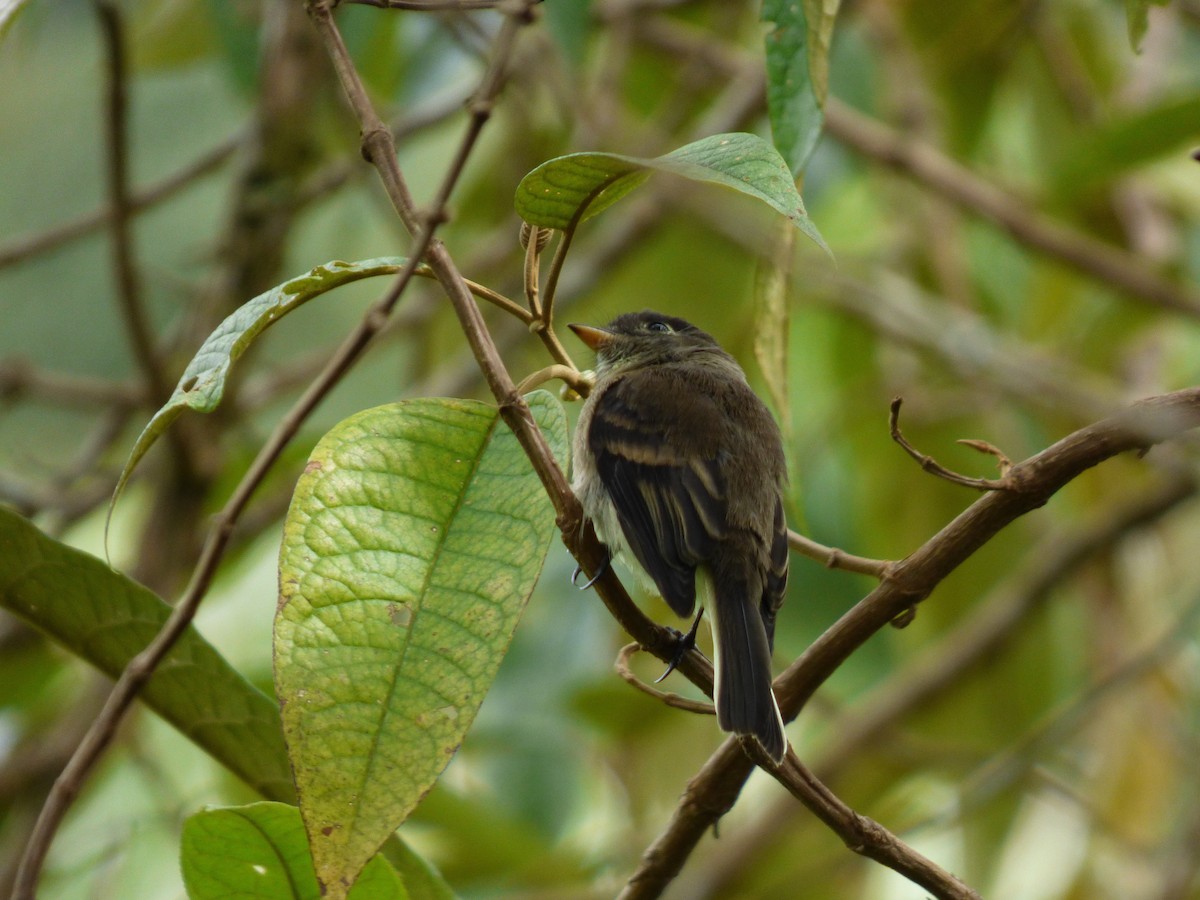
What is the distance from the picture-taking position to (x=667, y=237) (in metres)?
4.71

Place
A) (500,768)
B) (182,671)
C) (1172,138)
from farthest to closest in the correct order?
(500,768)
(1172,138)
(182,671)

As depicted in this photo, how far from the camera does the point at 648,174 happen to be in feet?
4.66

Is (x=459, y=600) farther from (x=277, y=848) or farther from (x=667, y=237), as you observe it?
(x=667, y=237)

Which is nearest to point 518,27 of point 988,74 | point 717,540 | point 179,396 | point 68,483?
point 179,396

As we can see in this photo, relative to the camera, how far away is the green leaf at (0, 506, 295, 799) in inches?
61.4

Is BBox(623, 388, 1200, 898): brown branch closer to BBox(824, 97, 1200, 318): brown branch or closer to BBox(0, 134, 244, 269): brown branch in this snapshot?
BBox(0, 134, 244, 269): brown branch

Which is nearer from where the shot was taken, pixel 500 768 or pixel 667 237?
pixel 500 768

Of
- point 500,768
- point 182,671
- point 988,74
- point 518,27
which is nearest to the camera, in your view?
point 518,27

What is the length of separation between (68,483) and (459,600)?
8.43 ft

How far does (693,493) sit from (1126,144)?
1.91m

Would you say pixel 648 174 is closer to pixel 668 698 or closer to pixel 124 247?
pixel 668 698

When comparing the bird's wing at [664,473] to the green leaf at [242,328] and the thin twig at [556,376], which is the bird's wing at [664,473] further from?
the green leaf at [242,328]

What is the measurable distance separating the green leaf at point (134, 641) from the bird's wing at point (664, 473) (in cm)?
76

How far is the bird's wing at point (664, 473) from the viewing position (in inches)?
92.4
